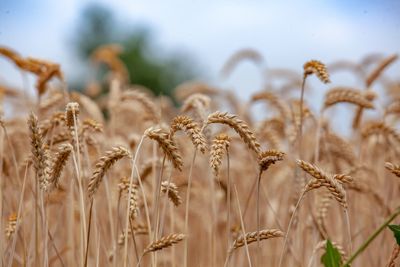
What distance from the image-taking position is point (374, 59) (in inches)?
156

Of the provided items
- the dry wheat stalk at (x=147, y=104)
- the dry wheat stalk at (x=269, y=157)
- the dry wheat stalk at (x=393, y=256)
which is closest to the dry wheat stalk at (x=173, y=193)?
the dry wheat stalk at (x=269, y=157)

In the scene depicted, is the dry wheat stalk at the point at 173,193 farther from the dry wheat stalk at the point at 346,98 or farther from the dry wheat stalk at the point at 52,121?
the dry wheat stalk at the point at 346,98

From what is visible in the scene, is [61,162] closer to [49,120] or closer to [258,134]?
[49,120]

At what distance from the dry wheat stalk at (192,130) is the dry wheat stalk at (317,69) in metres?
0.40

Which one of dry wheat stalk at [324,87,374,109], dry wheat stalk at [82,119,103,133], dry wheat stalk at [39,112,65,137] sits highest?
dry wheat stalk at [324,87,374,109]

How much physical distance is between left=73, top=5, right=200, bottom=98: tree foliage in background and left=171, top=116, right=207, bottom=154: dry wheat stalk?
21.3 m

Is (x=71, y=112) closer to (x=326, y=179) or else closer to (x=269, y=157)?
(x=269, y=157)

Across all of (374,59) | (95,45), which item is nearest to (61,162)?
(374,59)

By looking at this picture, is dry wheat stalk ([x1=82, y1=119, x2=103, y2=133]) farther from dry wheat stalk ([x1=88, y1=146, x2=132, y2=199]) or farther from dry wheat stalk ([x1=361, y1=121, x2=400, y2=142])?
dry wheat stalk ([x1=361, y1=121, x2=400, y2=142])

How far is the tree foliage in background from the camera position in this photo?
A: 25203mm

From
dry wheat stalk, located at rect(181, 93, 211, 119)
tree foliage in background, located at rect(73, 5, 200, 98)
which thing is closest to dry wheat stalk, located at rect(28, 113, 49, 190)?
dry wheat stalk, located at rect(181, 93, 211, 119)

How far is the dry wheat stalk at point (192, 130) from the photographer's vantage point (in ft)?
4.12

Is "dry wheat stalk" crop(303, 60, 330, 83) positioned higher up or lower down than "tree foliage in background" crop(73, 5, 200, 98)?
lower down

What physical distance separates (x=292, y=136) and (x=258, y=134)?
0.25m
